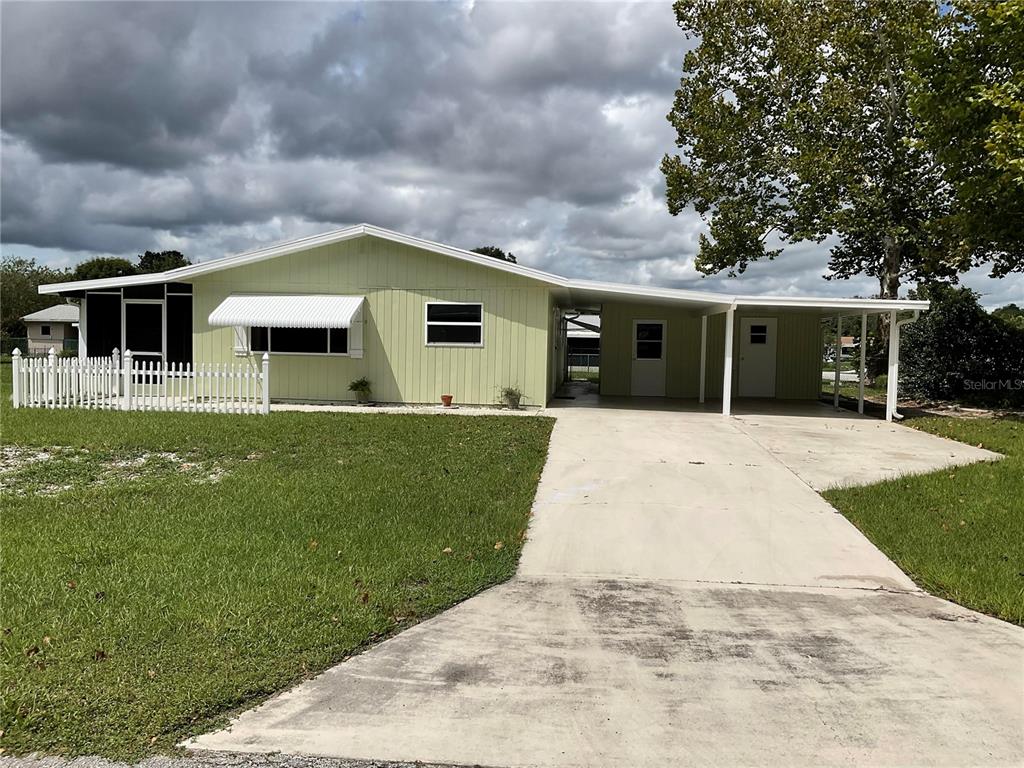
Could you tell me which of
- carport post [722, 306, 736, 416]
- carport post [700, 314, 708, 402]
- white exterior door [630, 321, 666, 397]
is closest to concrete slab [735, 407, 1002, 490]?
carport post [722, 306, 736, 416]

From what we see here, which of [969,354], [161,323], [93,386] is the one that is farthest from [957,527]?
[161,323]

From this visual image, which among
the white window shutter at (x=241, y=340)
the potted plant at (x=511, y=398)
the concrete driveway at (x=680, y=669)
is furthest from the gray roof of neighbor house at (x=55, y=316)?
the concrete driveway at (x=680, y=669)

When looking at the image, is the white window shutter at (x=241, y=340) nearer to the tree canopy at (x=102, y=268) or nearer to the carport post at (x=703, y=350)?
the carport post at (x=703, y=350)

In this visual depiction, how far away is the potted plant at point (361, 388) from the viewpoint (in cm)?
1500

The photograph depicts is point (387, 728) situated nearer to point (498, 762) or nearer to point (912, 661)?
point (498, 762)

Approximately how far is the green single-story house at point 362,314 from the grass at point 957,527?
6632mm

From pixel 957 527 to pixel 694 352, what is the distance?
1287 centimetres

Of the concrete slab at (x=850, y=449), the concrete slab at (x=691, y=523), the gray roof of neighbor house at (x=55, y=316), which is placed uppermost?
the gray roof of neighbor house at (x=55, y=316)

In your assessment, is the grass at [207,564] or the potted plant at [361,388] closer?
the grass at [207,564]

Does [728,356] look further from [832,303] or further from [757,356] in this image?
[757,356]

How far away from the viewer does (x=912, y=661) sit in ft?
11.9

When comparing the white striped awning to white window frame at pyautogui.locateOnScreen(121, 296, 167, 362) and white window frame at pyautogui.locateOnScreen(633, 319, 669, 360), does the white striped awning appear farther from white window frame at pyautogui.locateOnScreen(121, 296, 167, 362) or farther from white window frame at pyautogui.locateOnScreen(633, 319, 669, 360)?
white window frame at pyautogui.locateOnScreen(633, 319, 669, 360)

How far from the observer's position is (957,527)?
603cm

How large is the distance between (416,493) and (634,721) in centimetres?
406
